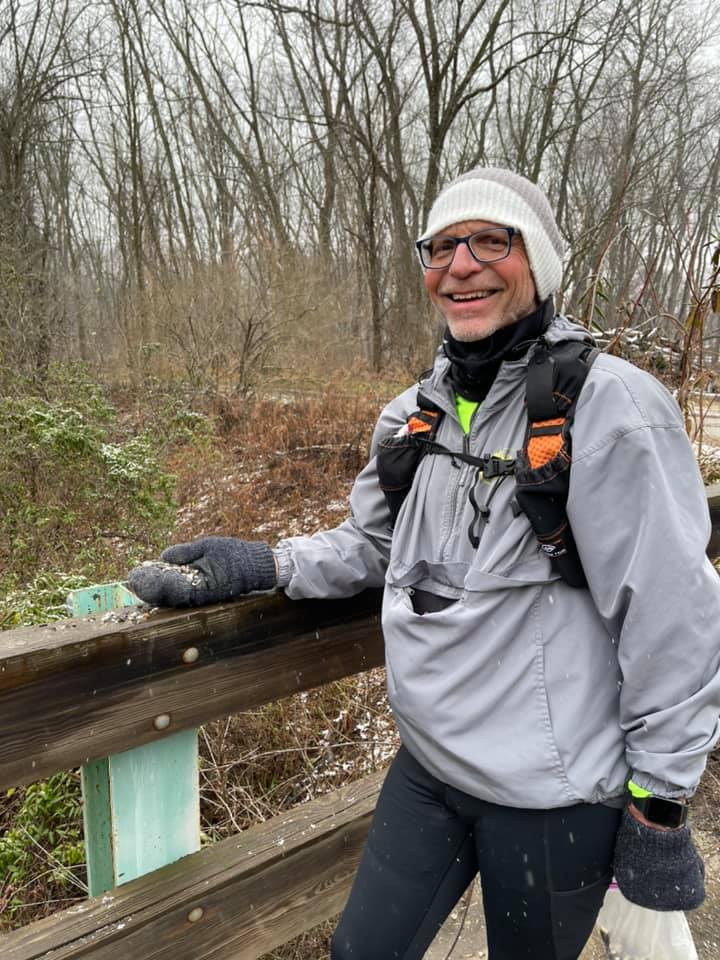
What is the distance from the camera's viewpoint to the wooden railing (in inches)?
57.6

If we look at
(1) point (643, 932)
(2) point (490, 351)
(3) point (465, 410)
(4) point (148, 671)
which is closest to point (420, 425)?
(3) point (465, 410)

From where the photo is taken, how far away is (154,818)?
173 centimetres

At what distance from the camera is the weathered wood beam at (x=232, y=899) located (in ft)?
5.34

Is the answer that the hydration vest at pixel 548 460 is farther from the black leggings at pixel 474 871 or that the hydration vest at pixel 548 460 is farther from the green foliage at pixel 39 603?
the green foliage at pixel 39 603

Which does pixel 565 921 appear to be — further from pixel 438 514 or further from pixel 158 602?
pixel 158 602

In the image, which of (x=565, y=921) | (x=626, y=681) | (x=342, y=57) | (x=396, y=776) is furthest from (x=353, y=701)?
(x=342, y=57)

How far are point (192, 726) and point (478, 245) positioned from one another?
1368 mm

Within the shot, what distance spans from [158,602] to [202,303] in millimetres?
12036

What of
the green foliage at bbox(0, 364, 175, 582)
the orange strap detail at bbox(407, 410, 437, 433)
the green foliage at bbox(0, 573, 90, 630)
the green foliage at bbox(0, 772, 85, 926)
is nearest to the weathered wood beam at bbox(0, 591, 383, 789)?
the orange strap detail at bbox(407, 410, 437, 433)

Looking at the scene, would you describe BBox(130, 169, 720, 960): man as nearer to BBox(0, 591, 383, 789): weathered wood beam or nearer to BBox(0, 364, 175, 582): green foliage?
BBox(0, 591, 383, 789): weathered wood beam

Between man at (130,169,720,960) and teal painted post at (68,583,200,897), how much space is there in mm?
364

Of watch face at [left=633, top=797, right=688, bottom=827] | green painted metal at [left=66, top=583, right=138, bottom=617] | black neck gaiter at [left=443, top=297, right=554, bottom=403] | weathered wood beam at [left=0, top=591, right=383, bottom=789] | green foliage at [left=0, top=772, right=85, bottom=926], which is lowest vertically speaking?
green foliage at [left=0, top=772, right=85, bottom=926]

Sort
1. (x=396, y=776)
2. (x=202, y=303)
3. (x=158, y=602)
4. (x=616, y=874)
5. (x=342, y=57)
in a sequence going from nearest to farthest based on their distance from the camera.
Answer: (x=616, y=874) → (x=158, y=602) → (x=396, y=776) → (x=202, y=303) → (x=342, y=57)

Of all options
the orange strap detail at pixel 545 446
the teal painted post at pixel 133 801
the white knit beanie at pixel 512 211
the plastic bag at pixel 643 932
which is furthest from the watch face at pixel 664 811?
the white knit beanie at pixel 512 211
